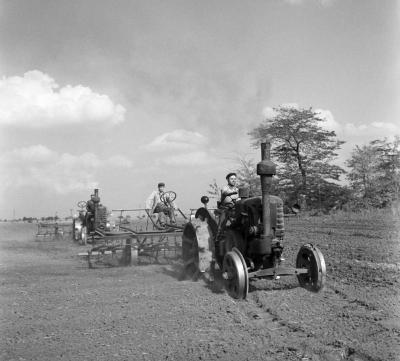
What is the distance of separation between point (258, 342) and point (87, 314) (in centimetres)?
219

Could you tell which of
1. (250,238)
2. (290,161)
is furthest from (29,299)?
(290,161)

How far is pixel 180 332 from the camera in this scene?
4.42 m

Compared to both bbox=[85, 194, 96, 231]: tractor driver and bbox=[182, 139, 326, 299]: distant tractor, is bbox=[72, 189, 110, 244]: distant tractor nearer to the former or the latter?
bbox=[85, 194, 96, 231]: tractor driver

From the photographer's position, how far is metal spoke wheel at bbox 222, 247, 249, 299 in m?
5.30

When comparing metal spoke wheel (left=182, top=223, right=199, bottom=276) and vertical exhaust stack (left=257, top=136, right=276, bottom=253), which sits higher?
vertical exhaust stack (left=257, top=136, right=276, bottom=253)

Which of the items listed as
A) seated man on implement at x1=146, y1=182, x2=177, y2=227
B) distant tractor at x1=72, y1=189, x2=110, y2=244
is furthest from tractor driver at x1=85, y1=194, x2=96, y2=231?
seated man on implement at x1=146, y1=182, x2=177, y2=227

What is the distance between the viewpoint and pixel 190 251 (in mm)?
7688

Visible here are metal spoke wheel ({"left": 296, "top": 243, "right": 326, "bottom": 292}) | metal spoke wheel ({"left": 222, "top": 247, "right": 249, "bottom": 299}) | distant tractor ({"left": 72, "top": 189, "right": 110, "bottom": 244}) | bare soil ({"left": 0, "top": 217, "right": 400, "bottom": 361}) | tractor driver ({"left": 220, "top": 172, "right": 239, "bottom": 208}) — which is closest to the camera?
bare soil ({"left": 0, "top": 217, "right": 400, "bottom": 361})

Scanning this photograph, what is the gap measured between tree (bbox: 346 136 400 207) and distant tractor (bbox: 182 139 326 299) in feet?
64.0

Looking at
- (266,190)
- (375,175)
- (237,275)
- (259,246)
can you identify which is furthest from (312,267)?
(375,175)

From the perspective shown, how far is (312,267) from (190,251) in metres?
2.50

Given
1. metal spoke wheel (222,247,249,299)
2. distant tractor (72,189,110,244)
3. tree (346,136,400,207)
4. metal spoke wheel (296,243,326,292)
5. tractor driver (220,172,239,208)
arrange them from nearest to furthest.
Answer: metal spoke wheel (222,247,249,299) → metal spoke wheel (296,243,326,292) → tractor driver (220,172,239,208) → distant tractor (72,189,110,244) → tree (346,136,400,207)

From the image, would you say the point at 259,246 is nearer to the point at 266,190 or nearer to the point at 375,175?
the point at 266,190

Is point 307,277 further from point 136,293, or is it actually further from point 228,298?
point 136,293
